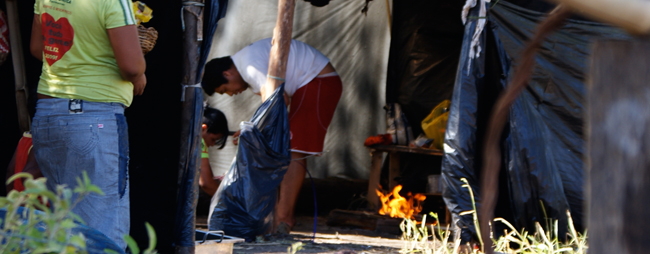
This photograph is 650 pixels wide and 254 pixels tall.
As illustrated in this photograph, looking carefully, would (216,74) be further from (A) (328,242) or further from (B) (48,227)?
(B) (48,227)

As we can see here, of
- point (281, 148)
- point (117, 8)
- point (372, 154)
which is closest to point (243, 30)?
point (372, 154)

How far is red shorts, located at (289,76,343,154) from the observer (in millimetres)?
4688

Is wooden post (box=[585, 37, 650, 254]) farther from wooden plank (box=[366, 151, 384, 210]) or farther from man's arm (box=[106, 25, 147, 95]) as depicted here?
wooden plank (box=[366, 151, 384, 210])

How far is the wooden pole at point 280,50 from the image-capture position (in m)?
4.14

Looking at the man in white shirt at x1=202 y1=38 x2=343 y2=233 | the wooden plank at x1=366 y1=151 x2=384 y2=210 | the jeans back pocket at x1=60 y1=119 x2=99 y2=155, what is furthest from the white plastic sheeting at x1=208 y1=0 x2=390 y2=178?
the jeans back pocket at x1=60 y1=119 x2=99 y2=155

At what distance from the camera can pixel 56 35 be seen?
2270mm

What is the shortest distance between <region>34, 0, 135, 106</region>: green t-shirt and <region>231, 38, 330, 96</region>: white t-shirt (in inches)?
80.9

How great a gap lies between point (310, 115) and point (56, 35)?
2.61m

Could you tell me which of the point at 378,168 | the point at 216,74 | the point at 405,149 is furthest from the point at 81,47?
the point at 378,168

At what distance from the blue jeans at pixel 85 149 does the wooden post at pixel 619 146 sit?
1.84 m

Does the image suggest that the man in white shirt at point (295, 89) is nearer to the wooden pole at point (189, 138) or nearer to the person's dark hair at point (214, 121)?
the person's dark hair at point (214, 121)

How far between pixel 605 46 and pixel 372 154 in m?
4.91

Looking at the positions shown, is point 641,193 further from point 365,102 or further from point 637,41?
point 365,102

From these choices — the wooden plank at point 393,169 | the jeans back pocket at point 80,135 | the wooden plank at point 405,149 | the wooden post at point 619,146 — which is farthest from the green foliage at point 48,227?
the wooden plank at point 393,169
